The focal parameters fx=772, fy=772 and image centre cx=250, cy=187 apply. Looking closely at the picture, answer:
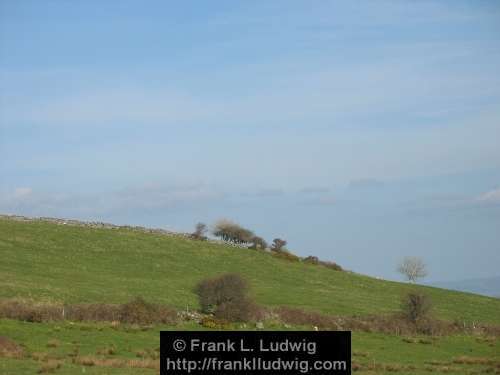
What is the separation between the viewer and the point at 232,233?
10338cm

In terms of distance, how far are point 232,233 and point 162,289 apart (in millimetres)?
39838

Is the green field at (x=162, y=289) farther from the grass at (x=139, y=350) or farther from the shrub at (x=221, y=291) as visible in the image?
the shrub at (x=221, y=291)

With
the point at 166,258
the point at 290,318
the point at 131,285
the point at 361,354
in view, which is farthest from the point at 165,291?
the point at 361,354

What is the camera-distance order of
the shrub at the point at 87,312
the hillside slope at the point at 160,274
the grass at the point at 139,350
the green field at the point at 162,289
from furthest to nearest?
1. the hillside slope at the point at 160,274
2. the shrub at the point at 87,312
3. the green field at the point at 162,289
4. the grass at the point at 139,350

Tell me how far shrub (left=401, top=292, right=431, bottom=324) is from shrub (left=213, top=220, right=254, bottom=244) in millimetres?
43488

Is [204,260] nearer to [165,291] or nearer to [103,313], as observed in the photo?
[165,291]

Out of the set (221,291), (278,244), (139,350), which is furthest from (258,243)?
(139,350)

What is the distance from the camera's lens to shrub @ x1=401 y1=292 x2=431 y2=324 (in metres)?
59.0

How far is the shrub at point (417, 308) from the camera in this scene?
2322 inches

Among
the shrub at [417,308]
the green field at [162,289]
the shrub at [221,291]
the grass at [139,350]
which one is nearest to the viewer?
the grass at [139,350]

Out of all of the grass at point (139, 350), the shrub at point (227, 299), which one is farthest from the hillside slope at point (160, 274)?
the grass at point (139, 350)

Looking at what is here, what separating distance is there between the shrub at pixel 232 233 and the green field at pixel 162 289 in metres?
9.70

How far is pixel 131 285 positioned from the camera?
64.1 m

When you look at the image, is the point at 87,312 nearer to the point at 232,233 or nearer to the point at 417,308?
the point at 417,308
